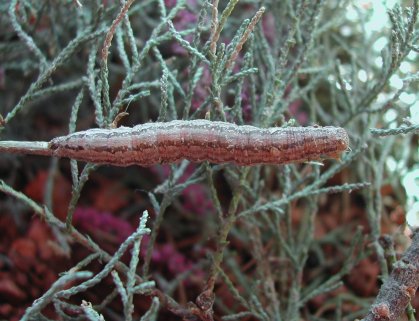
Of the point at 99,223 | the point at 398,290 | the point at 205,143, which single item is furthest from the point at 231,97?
the point at 398,290

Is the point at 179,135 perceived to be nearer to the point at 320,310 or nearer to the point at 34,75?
the point at 320,310

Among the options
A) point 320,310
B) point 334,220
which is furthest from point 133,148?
point 334,220

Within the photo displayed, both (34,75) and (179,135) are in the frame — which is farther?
(34,75)

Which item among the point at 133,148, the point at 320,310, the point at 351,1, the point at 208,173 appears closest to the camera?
the point at 133,148

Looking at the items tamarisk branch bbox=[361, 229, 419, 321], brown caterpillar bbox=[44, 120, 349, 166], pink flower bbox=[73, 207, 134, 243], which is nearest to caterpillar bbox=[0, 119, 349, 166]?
brown caterpillar bbox=[44, 120, 349, 166]

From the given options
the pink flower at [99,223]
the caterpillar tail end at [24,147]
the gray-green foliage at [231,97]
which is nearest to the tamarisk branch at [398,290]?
the gray-green foliage at [231,97]

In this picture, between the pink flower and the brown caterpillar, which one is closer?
the brown caterpillar

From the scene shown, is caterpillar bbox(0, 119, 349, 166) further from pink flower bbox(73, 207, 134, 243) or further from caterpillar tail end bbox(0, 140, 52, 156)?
pink flower bbox(73, 207, 134, 243)
